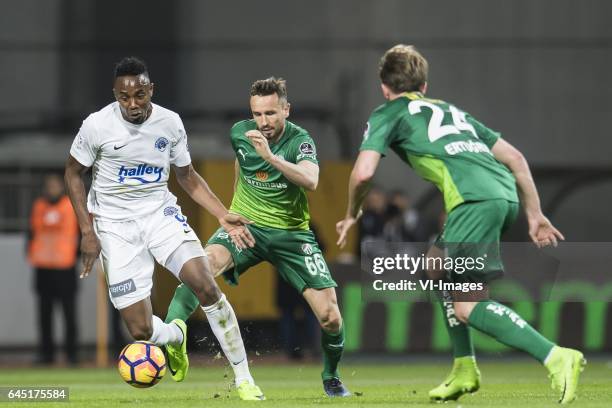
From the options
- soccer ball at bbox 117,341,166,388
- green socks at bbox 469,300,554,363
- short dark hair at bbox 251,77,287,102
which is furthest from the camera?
short dark hair at bbox 251,77,287,102

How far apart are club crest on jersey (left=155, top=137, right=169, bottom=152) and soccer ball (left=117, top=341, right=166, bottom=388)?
4.41ft

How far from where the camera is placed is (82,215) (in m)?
9.48

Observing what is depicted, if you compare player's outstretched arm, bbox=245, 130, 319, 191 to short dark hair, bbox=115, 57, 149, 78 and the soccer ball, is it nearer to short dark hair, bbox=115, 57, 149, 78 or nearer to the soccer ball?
short dark hair, bbox=115, 57, 149, 78

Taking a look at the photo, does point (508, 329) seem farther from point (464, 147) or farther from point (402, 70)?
point (402, 70)

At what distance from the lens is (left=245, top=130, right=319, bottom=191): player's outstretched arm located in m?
9.12

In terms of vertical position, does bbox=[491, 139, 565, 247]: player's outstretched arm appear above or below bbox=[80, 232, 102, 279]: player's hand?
above

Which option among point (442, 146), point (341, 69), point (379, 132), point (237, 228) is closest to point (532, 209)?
point (442, 146)

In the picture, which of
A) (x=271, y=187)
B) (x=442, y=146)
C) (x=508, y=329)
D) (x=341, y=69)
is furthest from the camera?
(x=341, y=69)

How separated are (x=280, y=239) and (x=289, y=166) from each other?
36.1 inches

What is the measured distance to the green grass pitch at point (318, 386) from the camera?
31.1 feet

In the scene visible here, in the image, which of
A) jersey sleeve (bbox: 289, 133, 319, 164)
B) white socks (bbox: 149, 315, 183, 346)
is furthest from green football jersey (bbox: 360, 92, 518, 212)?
white socks (bbox: 149, 315, 183, 346)

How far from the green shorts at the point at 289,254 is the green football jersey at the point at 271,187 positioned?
7 centimetres

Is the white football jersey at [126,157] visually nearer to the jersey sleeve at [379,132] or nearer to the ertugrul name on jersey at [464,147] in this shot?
the jersey sleeve at [379,132]

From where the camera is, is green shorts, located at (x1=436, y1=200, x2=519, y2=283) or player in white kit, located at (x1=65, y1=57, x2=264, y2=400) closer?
green shorts, located at (x1=436, y1=200, x2=519, y2=283)
